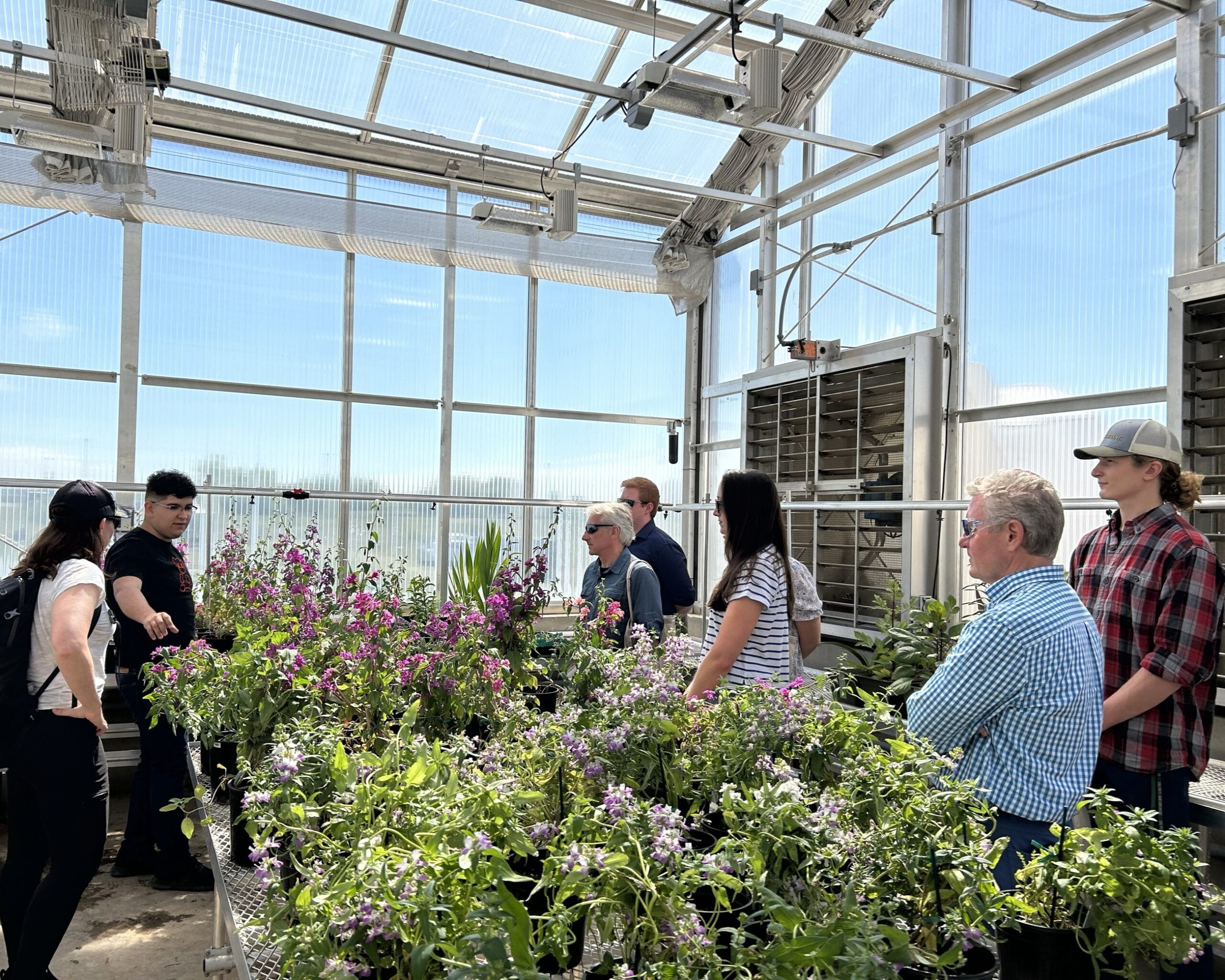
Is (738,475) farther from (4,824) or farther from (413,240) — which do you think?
(413,240)

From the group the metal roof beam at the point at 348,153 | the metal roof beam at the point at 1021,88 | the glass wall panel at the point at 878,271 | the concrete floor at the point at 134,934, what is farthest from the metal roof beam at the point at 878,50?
the concrete floor at the point at 134,934

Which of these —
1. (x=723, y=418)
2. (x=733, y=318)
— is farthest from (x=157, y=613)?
(x=733, y=318)

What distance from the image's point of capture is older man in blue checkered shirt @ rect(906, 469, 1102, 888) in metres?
1.74

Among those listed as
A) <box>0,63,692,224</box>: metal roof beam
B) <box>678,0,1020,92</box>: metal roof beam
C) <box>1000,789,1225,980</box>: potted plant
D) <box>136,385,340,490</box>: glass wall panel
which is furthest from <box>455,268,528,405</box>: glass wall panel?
<box>1000,789,1225,980</box>: potted plant

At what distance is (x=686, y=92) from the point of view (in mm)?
4352

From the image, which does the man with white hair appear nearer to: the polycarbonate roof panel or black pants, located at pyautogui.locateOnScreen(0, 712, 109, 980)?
black pants, located at pyautogui.locateOnScreen(0, 712, 109, 980)

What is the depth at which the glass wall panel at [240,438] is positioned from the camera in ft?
23.0

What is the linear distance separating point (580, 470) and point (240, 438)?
2.80 metres

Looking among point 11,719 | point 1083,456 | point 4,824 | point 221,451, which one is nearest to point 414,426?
point 221,451

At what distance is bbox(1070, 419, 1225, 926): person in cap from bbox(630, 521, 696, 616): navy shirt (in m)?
1.87

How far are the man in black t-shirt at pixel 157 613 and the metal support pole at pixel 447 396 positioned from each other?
4.10 meters

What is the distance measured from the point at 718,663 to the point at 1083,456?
1.12 metres

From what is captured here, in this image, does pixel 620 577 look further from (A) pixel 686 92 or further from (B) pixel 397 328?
(B) pixel 397 328

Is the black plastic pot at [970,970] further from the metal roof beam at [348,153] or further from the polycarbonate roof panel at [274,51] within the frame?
the polycarbonate roof panel at [274,51]
